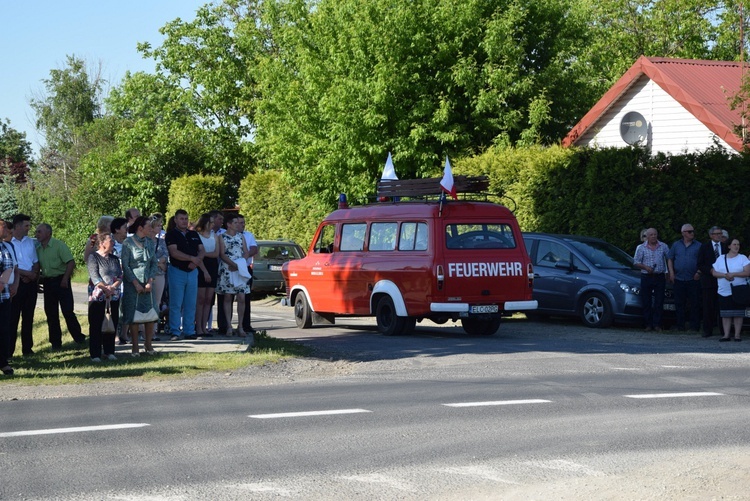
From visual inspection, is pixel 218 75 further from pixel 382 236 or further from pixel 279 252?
pixel 382 236

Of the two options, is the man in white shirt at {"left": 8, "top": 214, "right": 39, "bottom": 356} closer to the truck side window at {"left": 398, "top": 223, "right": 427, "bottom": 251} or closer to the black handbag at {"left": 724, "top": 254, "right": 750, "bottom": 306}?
the truck side window at {"left": 398, "top": 223, "right": 427, "bottom": 251}

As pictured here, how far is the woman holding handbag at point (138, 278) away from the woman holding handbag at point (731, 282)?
8.82m

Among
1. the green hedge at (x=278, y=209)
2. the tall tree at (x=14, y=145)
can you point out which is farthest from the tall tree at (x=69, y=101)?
the green hedge at (x=278, y=209)

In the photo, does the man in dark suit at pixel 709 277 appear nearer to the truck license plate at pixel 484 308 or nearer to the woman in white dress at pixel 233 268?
the truck license plate at pixel 484 308

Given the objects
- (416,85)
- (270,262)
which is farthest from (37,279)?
(416,85)

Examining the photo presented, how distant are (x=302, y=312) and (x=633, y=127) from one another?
53.7 feet

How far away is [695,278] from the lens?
19469 mm

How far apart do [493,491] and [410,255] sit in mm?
11038

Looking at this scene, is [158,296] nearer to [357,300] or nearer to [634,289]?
[357,300]

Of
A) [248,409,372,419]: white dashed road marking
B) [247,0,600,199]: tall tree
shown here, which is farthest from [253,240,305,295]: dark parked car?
[248,409,372,419]: white dashed road marking

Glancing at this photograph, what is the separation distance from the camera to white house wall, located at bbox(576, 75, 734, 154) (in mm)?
32281

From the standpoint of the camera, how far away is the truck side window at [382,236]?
18.7 meters

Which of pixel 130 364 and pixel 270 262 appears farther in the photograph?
pixel 270 262

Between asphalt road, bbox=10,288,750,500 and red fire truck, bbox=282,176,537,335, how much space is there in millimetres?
3278
